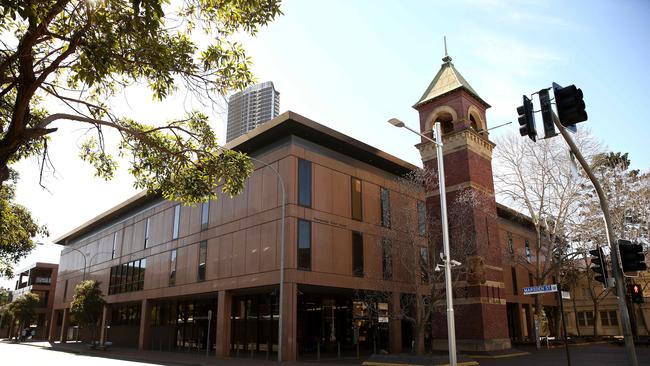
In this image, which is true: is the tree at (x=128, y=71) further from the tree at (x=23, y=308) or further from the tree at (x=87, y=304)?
the tree at (x=23, y=308)

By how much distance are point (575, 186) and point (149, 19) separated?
29601mm

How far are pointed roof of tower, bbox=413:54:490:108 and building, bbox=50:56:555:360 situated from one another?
0.16 m

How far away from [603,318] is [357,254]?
152 ft

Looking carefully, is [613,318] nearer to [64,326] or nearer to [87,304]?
[87,304]

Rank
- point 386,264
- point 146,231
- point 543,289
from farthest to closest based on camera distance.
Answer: point 146,231 → point 386,264 → point 543,289

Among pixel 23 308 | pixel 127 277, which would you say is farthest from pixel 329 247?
pixel 23 308

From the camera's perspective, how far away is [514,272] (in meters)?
50.2

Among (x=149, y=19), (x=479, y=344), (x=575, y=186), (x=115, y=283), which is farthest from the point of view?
(x=115, y=283)

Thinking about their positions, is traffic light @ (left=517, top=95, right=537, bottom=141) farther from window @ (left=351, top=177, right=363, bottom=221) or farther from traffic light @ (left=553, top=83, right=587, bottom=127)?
window @ (left=351, top=177, right=363, bottom=221)

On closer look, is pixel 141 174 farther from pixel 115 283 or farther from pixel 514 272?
pixel 514 272

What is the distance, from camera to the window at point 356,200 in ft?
105

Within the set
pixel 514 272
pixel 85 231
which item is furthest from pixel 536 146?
pixel 85 231

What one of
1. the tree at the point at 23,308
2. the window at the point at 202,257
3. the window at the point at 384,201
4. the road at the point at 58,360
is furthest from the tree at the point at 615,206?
the tree at the point at 23,308

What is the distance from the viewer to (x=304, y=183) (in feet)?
95.1
